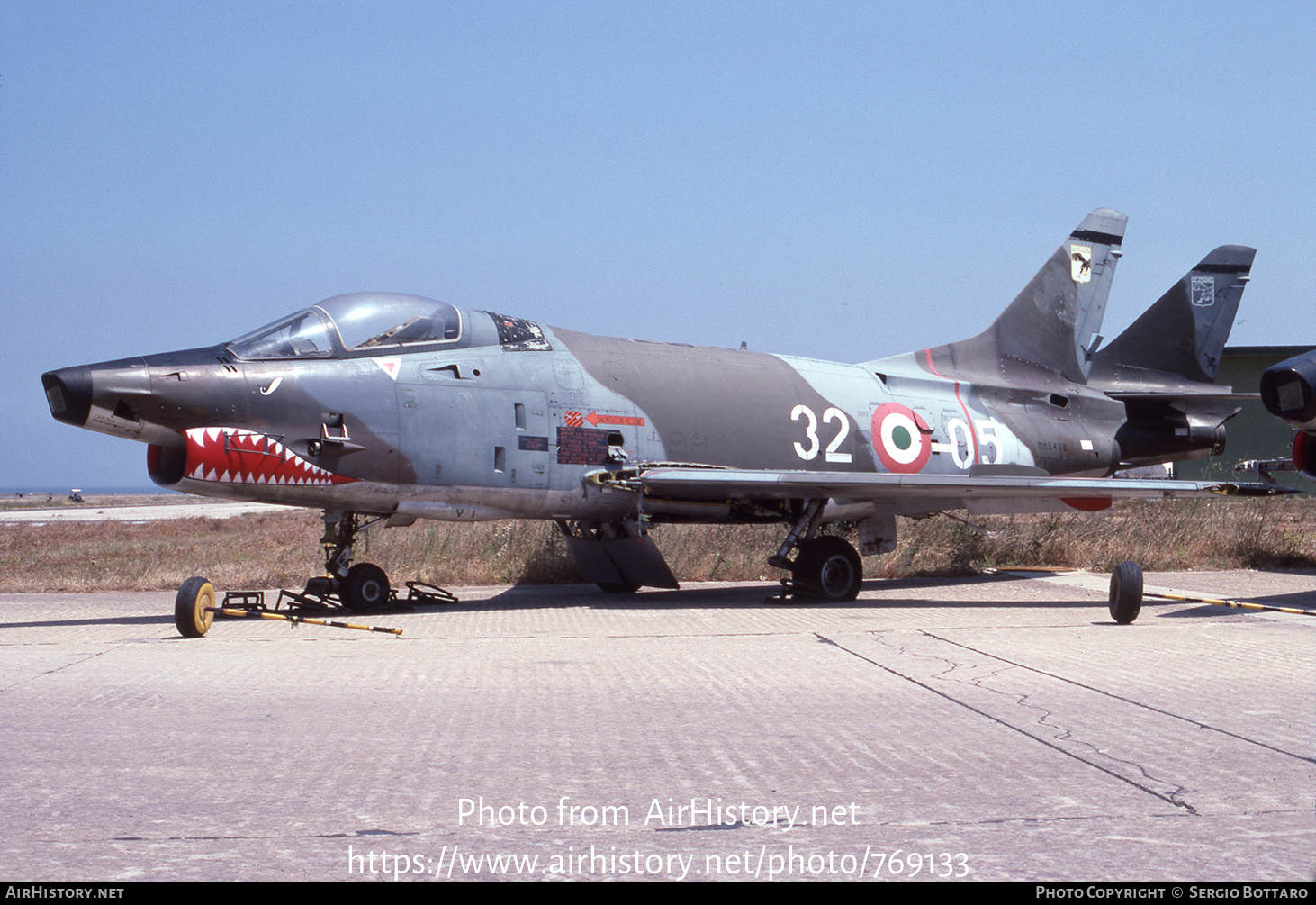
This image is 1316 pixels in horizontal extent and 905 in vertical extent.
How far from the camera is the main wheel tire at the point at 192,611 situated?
8078 mm

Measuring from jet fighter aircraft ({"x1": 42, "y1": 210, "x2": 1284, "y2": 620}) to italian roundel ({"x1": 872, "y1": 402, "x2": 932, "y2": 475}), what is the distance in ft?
0.09

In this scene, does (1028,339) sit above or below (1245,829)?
above

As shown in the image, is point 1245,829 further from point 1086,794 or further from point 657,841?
point 657,841

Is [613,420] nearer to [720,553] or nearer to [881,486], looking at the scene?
[881,486]

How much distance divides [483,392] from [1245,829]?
27.3 feet

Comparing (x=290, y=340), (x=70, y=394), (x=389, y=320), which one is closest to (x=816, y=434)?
(x=389, y=320)

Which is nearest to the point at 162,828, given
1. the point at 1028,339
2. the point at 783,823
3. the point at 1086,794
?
the point at 783,823

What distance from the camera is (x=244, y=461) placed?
30.1ft

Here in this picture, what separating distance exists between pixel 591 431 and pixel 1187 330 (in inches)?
394

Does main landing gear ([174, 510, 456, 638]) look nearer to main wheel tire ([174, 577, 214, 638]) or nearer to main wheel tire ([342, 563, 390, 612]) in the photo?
main wheel tire ([342, 563, 390, 612])

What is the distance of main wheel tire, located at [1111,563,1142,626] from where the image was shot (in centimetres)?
874

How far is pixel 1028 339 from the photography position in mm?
15484

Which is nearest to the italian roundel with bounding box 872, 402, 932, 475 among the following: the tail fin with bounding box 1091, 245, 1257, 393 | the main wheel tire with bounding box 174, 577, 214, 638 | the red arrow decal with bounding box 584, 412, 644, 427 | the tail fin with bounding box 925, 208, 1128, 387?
the tail fin with bounding box 925, 208, 1128, 387

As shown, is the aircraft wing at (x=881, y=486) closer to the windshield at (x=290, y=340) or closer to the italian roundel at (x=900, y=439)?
the italian roundel at (x=900, y=439)
